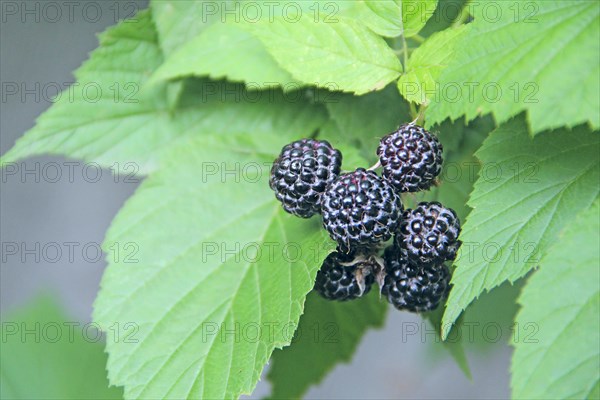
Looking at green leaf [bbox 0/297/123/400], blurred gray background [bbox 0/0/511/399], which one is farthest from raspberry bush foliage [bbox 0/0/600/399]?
green leaf [bbox 0/297/123/400]

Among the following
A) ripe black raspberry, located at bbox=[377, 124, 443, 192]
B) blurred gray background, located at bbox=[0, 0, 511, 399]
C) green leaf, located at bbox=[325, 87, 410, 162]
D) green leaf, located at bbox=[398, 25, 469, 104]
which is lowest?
blurred gray background, located at bbox=[0, 0, 511, 399]

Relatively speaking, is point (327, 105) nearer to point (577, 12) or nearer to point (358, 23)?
point (358, 23)

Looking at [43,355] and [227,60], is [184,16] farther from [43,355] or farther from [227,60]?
[43,355]

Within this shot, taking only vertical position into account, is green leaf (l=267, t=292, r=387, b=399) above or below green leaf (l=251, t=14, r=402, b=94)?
below

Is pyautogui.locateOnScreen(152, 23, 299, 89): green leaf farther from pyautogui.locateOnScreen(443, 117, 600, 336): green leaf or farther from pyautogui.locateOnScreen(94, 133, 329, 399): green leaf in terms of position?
pyautogui.locateOnScreen(443, 117, 600, 336): green leaf

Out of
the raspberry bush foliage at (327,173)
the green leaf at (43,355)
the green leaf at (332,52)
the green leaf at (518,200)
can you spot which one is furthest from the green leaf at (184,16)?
the green leaf at (43,355)

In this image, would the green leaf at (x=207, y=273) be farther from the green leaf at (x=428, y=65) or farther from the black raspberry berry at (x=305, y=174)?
the green leaf at (x=428, y=65)
